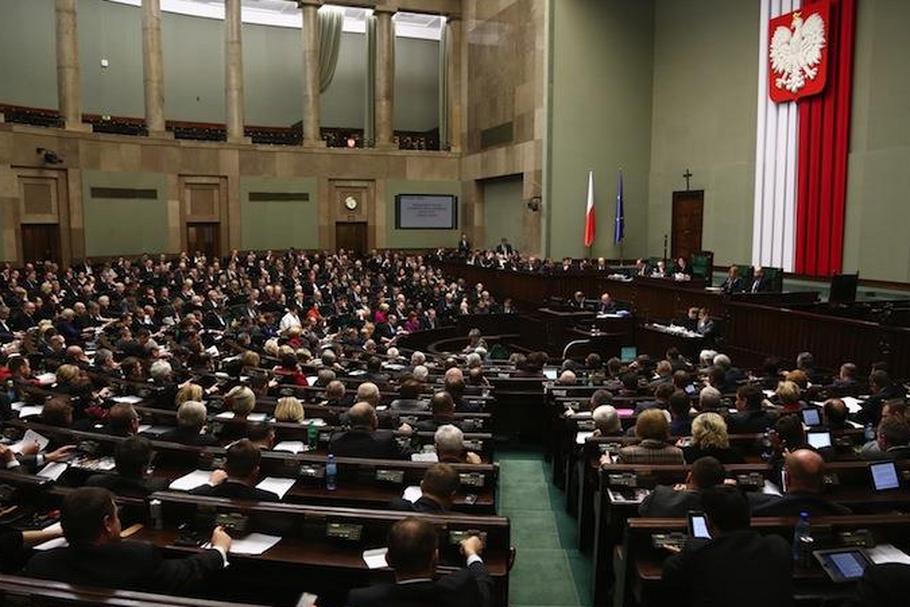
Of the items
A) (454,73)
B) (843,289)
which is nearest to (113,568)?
(843,289)

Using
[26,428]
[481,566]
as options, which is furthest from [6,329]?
[481,566]

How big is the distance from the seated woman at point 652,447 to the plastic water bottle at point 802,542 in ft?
3.63

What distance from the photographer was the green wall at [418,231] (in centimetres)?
2509

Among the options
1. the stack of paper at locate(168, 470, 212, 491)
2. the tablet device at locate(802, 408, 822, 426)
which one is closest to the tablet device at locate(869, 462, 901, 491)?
the tablet device at locate(802, 408, 822, 426)

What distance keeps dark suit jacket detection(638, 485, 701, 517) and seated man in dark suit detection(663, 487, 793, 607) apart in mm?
701

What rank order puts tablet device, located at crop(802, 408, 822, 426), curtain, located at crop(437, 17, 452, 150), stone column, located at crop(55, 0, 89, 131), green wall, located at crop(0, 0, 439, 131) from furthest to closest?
curtain, located at crop(437, 17, 452, 150) → green wall, located at crop(0, 0, 439, 131) → stone column, located at crop(55, 0, 89, 131) → tablet device, located at crop(802, 408, 822, 426)

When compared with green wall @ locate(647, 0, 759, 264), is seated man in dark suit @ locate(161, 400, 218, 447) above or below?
below

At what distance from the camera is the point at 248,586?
3543 millimetres

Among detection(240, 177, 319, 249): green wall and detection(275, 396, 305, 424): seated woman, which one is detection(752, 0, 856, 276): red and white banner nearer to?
detection(275, 396, 305, 424): seated woman

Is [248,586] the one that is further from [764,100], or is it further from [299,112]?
[299,112]

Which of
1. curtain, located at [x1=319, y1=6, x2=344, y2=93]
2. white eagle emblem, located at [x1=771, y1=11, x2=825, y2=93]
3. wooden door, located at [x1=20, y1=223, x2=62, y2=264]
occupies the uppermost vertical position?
curtain, located at [x1=319, y1=6, x2=344, y2=93]

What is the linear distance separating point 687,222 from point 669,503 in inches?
638

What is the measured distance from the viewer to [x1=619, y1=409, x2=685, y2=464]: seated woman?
448 centimetres

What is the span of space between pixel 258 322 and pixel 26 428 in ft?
24.6
